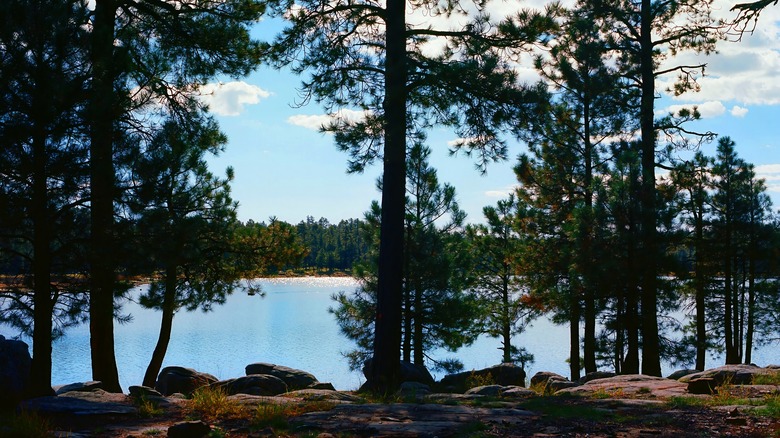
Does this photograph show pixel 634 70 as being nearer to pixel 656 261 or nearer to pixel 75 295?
pixel 656 261

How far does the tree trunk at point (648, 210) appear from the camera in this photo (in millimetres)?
14531

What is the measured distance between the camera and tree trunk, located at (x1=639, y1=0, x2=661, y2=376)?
14.5 m

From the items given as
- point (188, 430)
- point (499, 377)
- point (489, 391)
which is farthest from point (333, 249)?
point (188, 430)

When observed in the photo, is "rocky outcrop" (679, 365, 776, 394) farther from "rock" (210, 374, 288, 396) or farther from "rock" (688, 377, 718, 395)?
"rock" (210, 374, 288, 396)

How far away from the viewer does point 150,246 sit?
841 centimetres

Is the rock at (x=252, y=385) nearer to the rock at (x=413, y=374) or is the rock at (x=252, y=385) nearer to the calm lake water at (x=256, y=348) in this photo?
the rock at (x=413, y=374)

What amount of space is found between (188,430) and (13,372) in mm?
3260

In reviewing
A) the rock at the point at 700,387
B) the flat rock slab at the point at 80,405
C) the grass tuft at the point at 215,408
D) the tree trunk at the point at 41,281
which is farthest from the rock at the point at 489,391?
the tree trunk at the point at 41,281

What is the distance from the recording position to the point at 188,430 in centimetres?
563

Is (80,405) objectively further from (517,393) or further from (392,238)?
(517,393)

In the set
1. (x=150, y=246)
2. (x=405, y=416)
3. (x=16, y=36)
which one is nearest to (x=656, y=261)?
(x=405, y=416)

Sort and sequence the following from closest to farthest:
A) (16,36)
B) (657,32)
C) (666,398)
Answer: (16,36)
(666,398)
(657,32)

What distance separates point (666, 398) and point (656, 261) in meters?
6.78

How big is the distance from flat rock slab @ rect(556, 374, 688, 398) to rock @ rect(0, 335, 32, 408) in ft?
22.9
